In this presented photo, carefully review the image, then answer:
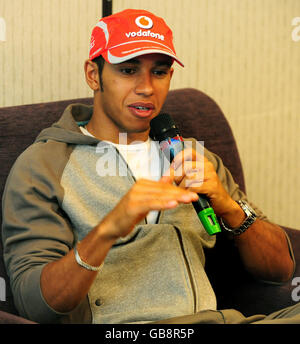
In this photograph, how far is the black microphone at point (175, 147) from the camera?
1008 mm

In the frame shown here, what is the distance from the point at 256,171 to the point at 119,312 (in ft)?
3.12

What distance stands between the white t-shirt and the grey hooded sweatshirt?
0.09ft

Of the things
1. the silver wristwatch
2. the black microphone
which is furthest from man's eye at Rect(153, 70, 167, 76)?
the silver wristwatch

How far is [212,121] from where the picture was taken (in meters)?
1.49

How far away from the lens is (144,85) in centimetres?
121

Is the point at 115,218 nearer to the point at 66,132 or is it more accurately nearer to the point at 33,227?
the point at 33,227

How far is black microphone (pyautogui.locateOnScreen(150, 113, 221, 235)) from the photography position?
1.01 m

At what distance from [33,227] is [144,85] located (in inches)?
15.1

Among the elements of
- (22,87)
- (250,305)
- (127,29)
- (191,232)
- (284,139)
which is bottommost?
(250,305)

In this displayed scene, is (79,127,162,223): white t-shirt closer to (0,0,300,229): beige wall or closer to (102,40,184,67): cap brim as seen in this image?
(102,40,184,67): cap brim

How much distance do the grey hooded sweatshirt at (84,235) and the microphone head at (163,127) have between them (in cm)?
11

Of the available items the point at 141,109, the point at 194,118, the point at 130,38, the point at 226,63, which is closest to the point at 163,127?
the point at 141,109

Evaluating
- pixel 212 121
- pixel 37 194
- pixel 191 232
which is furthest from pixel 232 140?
pixel 37 194
